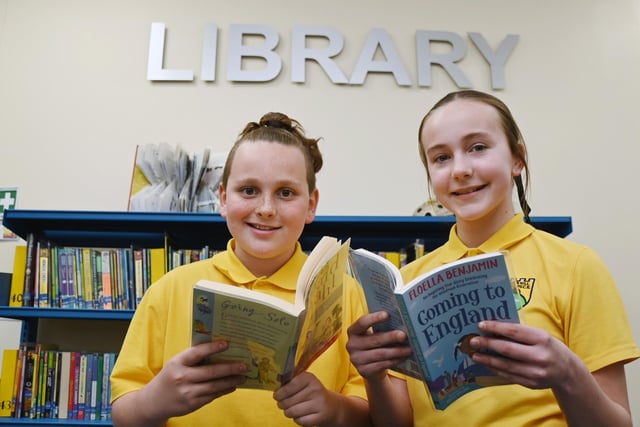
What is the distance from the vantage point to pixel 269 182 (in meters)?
1.12

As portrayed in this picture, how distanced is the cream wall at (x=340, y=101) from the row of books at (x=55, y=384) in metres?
0.65

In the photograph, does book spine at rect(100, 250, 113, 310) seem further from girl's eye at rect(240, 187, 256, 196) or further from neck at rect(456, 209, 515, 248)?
neck at rect(456, 209, 515, 248)

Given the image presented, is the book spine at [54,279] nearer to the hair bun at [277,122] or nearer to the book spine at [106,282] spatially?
the book spine at [106,282]

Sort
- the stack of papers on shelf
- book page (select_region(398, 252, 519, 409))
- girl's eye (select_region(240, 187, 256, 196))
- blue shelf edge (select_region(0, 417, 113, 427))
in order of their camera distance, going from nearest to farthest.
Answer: book page (select_region(398, 252, 519, 409)) → girl's eye (select_region(240, 187, 256, 196)) → blue shelf edge (select_region(0, 417, 113, 427)) → the stack of papers on shelf

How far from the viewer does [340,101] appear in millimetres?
2689

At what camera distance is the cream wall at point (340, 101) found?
2561mm

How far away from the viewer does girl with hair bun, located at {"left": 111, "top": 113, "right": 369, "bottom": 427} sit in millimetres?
922

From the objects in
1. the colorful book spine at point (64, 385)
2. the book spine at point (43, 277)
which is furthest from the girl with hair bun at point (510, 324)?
the book spine at point (43, 277)

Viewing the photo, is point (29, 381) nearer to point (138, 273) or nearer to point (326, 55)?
point (138, 273)

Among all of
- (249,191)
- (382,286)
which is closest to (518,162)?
(382,286)

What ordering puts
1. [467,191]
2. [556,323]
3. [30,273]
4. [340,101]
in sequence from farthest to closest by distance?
1. [340,101]
2. [30,273]
3. [467,191]
4. [556,323]

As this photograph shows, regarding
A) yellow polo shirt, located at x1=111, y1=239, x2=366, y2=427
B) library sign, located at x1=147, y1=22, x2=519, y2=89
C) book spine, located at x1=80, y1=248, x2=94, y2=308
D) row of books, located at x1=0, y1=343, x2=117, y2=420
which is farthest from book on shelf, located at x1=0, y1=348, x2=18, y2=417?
library sign, located at x1=147, y1=22, x2=519, y2=89

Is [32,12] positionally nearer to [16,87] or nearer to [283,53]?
[16,87]

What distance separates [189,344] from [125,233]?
149cm
